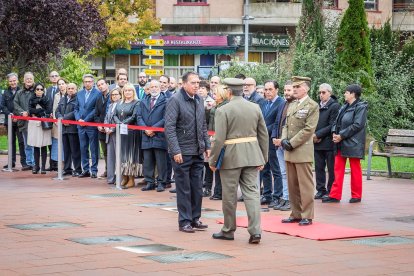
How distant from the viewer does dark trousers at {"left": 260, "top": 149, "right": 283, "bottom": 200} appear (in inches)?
663

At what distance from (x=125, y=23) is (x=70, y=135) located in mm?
29655

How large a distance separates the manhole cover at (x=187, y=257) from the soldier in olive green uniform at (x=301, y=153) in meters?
2.74

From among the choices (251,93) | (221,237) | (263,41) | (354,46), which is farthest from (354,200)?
(263,41)

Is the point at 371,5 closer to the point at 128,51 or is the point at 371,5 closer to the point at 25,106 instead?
the point at 128,51

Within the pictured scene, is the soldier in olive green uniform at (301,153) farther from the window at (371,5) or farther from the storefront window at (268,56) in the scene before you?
the window at (371,5)

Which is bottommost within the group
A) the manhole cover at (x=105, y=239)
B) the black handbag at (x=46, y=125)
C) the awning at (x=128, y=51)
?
the manhole cover at (x=105, y=239)

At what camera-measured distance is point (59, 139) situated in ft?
70.2

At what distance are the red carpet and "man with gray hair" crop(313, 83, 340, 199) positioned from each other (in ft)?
10.5

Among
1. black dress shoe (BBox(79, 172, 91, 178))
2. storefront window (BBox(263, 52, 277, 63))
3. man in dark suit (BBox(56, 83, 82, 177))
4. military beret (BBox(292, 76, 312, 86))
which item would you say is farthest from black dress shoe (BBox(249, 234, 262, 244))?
storefront window (BBox(263, 52, 277, 63))

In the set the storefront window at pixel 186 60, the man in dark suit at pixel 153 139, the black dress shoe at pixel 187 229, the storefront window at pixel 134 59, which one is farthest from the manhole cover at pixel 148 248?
the storefront window at pixel 134 59

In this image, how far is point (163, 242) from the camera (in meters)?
12.8

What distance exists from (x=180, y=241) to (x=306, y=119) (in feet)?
9.35

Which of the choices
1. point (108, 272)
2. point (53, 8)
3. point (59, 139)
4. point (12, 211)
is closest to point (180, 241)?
point (108, 272)

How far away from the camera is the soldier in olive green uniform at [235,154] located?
42.9 ft
